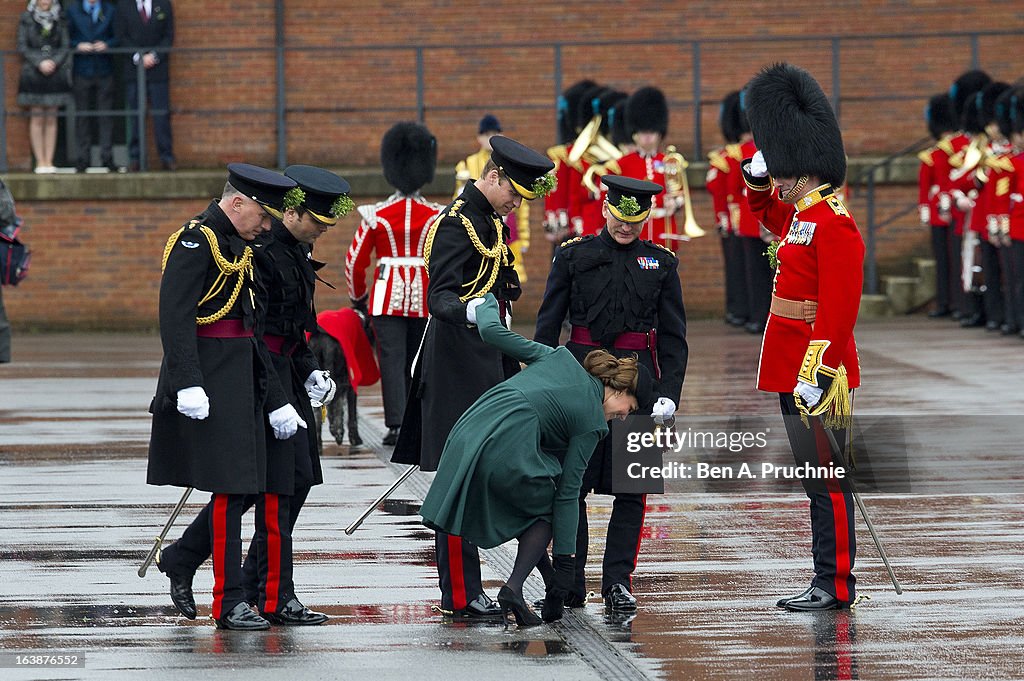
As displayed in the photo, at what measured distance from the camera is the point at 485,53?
17.8 metres

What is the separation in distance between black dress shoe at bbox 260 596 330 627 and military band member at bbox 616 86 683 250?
8.42m

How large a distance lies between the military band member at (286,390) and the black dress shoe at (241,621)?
0.38 ft

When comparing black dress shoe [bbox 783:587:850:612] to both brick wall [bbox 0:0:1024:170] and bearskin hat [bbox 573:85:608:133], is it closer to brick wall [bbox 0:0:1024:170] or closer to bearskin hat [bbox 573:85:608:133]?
bearskin hat [bbox 573:85:608:133]

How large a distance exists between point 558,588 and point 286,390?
111 cm

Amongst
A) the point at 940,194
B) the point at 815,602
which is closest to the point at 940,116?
the point at 940,194

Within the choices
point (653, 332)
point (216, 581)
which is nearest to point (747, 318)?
point (653, 332)

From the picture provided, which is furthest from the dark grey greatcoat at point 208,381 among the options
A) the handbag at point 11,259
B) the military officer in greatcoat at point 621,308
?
the handbag at point 11,259

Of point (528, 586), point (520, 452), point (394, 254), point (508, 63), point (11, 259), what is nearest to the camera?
point (520, 452)

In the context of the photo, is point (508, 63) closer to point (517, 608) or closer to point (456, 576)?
point (456, 576)

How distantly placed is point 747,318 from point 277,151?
4.87 m

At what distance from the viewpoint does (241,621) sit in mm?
5746

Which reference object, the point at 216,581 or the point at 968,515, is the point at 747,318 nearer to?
the point at 968,515

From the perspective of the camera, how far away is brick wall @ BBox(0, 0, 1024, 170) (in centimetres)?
1769

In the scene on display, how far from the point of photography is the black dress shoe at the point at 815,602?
6020mm
